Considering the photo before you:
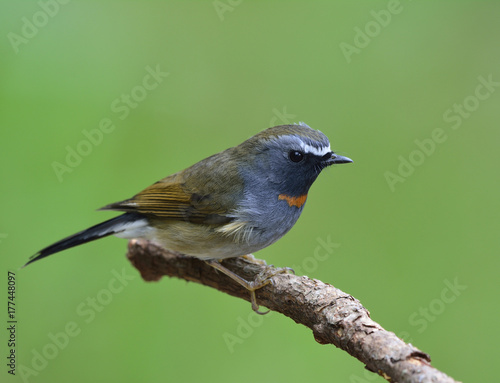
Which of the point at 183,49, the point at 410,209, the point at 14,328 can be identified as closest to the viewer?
the point at 14,328

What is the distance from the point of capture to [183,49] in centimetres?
610

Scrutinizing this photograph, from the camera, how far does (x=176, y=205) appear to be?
4.30m

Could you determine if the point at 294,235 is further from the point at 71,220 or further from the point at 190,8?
the point at 190,8

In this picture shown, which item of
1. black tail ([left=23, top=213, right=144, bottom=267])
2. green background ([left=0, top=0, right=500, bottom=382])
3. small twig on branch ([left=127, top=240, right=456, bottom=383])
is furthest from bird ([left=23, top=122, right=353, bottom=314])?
green background ([left=0, top=0, right=500, bottom=382])

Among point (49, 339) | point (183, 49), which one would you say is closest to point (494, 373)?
point (49, 339)

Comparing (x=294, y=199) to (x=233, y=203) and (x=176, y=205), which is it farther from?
(x=176, y=205)

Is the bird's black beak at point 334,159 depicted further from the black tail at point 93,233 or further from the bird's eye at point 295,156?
the black tail at point 93,233

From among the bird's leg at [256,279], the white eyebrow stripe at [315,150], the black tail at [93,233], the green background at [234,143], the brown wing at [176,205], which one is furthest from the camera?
the green background at [234,143]

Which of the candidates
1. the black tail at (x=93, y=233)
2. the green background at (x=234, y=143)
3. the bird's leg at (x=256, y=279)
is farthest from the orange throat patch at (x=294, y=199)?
the black tail at (x=93, y=233)

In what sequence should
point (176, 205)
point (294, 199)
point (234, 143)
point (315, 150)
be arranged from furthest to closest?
point (234, 143)
point (176, 205)
point (294, 199)
point (315, 150)

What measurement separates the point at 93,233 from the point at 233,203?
115cm

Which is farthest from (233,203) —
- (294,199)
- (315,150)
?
(315,150)

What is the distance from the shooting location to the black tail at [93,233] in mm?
4074

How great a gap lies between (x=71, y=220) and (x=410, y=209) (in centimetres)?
340
